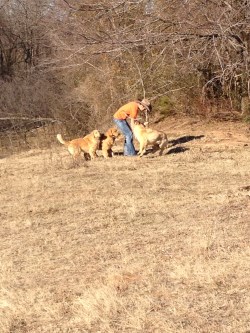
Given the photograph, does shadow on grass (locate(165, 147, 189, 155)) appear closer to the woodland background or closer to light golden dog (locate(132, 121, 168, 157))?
light golden dog (locate(132, 121, 168, 157))

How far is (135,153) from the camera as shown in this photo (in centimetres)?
1688

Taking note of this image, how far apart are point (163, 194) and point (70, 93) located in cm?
2024

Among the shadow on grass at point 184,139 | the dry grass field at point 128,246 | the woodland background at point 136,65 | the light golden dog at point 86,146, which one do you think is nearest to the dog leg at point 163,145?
the dry grass field at point 128,246

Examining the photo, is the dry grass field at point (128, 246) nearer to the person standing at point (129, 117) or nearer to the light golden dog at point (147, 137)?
the light golden dog at point (147, 137)

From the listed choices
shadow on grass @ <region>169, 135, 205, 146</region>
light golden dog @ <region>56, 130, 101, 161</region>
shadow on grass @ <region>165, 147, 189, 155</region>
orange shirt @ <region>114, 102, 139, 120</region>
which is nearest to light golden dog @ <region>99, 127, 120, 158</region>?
light golden dog @ <region>56, 130, 101, 161</region>

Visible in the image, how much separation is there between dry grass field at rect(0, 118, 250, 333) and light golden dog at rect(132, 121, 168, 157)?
18.1 inches

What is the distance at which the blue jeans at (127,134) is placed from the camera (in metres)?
16.6

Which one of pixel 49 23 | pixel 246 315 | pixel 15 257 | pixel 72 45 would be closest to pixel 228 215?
pixel 15 257

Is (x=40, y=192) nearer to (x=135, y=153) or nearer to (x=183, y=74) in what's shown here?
(x=135, y=153)

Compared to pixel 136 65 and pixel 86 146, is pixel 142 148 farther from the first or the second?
pixel 136 65

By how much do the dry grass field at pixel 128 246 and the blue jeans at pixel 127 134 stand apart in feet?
2.82

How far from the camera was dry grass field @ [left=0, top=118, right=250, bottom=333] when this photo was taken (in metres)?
5.96

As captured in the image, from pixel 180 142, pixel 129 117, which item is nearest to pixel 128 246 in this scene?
pixel 129 117

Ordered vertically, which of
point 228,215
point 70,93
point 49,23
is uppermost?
point 49,23
